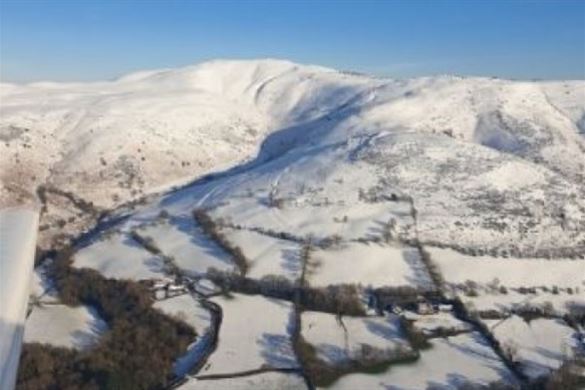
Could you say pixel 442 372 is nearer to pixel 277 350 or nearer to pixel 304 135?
pixel 277 350

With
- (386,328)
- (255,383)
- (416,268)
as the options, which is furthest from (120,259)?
(255,383)

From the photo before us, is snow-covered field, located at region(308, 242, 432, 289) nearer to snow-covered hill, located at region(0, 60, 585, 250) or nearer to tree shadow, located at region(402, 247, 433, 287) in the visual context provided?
tree shadow, located at region(402, 247, 433, 287)

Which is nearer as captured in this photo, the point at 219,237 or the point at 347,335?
the point at 347,335

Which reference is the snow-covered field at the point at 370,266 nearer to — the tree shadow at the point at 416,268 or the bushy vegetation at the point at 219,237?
the tree shadow at the point at 416,268

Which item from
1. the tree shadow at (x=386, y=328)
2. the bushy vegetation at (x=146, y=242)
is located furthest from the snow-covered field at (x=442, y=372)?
the bushy vegetation at (x=146, y=242)

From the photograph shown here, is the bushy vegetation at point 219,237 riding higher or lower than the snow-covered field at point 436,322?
lower

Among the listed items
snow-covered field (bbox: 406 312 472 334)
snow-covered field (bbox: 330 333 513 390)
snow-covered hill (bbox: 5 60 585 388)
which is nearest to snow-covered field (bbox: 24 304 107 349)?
snow-covered hill (bbox: 5 60 585 388)

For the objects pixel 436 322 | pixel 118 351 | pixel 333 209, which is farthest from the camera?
pixel 333 209
